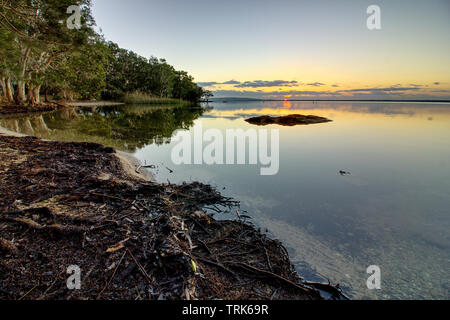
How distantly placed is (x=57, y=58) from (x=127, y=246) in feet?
112

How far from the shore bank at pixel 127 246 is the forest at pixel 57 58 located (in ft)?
23.0

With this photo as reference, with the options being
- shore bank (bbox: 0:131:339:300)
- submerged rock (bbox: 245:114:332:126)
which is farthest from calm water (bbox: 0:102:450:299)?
submerged rock (bbox: 245:114:332:126)

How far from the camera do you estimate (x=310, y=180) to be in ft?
25.4

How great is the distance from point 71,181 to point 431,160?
15421mm

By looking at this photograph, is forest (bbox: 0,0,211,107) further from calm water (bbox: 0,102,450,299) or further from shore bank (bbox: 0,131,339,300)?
shore bank (bbox: 0,131,339,300)

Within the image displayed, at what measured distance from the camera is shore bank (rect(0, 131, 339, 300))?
8.40ft

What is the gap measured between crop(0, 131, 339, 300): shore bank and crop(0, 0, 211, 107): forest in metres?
7.02

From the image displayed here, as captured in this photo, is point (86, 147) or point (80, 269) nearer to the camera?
point (80, 269)

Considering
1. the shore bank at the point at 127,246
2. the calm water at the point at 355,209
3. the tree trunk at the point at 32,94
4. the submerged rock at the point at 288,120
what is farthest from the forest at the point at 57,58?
the submerged rock at the point at 288,120

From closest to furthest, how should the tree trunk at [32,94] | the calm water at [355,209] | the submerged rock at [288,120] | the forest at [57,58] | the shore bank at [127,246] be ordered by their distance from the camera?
1. the shore bank at [127,246]
2. the calm water at [355,209]
3. the forest at [57,58]
4. the submerged rock at [288,120]
5. the tree trunk at [32,94]

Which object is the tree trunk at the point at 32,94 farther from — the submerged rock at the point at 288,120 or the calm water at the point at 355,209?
the submerged rock at the point at 288,120

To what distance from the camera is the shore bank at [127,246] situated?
2.56 meters

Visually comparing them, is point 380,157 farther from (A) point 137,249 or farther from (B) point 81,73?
(B) point 81,73
